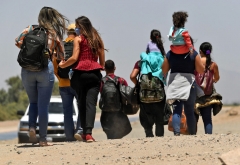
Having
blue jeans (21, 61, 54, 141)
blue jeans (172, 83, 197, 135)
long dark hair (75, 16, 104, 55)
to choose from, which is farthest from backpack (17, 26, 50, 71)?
blue jeans (172, 83, 197, 135)

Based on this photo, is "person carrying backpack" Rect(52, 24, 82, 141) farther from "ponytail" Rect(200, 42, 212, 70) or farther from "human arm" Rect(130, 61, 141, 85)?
"ponytail" Rect(200, 42, 212, 70)

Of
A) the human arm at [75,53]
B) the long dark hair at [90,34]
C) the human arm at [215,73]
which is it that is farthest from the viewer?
the human arm at [215,73]

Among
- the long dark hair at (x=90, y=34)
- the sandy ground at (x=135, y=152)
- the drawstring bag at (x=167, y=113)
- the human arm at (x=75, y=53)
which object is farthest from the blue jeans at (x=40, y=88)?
the drawstring bag at (x=167, y=113)

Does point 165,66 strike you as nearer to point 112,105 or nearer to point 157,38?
point 157,38

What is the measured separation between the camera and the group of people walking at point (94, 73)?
1072 centimetres

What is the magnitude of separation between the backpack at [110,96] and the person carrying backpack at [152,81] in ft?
1.64

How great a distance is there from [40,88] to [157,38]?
251cm

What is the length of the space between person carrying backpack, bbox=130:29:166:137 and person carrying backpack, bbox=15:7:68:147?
1.83m

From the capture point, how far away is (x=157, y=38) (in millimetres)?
12336

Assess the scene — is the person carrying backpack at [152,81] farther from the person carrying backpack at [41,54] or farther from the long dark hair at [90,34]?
the person carrying backpack at [41,54]

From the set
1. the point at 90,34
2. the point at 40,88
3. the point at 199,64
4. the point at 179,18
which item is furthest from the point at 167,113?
the point at 40,88

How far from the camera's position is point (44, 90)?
10.8m

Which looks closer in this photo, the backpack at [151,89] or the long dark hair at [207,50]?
→ the backpack at [151,89]

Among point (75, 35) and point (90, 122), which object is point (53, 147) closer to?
point (90, 122)
